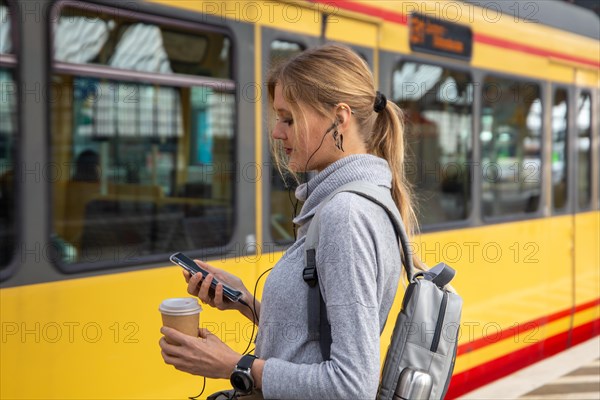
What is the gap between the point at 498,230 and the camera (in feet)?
18.2

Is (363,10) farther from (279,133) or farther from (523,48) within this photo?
(279,133)

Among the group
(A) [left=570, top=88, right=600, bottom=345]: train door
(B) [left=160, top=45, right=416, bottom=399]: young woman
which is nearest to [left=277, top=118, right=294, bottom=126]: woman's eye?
(B) [left=160, top=45, right=416, bottom=399]: young woman

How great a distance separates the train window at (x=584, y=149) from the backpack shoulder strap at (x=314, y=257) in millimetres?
5529

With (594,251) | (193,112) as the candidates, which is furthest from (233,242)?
(594,251)

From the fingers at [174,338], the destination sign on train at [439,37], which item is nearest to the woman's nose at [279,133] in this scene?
the fingers at [174,338]

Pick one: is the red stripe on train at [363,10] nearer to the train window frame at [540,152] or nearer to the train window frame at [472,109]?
the train window frame at [472,109]

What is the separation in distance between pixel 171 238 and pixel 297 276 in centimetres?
190

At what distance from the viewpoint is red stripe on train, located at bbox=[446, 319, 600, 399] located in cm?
498

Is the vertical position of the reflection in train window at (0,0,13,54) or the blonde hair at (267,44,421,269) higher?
the reflection in train window at (0,0,13,54)

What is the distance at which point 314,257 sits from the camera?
1.61 m

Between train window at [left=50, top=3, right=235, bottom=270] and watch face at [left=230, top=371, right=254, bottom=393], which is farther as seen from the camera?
train window at [left=50, top=3, right=235, bottom=270]

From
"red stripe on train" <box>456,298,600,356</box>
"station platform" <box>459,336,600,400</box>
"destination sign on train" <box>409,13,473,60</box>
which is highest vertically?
"destination sign on train" <box>409,13,473,60</box>

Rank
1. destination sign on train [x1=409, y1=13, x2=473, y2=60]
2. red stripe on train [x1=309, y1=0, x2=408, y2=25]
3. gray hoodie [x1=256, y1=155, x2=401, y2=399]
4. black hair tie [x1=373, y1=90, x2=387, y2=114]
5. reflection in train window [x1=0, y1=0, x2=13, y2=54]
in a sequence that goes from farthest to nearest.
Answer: destination sign on train [x1=409, y1=13, x2=473, y2=60], red stripe on train [x1=309, y1=0, x2=408, y2=25], reflection in train window [x1=0, y1=0, x2=13, y2=54], black hair tie [x1=373, y1=90, x2=387, y2=114], gray hoodie [x1=256, y1=155, x2=401, y2=399]

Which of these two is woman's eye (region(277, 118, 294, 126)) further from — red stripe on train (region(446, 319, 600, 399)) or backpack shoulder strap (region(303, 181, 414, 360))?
red stripe on train (region(446, 319, 600, 399))
